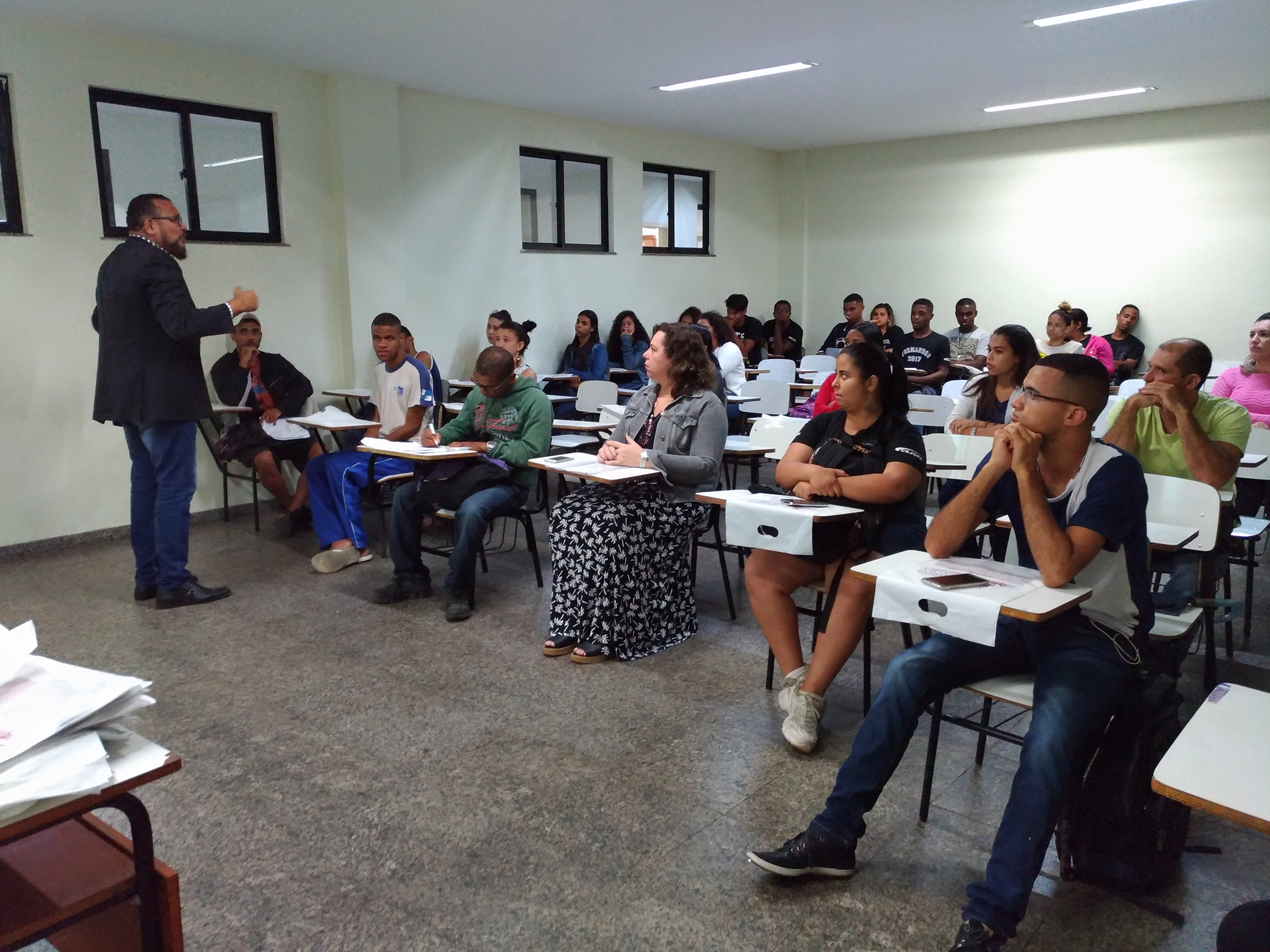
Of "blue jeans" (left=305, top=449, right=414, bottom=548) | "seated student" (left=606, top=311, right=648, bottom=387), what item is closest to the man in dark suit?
"blue jeans" (left=305, top=449, right=414, bottom=548)

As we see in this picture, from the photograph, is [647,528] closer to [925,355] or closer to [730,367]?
[730,367]

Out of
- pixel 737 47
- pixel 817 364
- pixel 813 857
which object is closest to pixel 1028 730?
pixel 813 857

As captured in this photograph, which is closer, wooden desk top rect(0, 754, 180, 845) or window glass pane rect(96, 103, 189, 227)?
wooden desk top rect(0, 754, 180, 845)

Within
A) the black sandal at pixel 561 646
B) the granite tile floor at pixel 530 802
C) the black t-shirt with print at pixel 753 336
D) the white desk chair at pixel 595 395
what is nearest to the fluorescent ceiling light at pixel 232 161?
the white desk chair at pixel 595 395

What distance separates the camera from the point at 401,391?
16.5 feet

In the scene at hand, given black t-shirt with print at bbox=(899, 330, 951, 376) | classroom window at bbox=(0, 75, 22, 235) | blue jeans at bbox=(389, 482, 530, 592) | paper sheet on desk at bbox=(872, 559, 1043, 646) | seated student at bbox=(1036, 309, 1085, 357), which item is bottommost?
blue jeans at bbox=(389, 482, 530, 592)

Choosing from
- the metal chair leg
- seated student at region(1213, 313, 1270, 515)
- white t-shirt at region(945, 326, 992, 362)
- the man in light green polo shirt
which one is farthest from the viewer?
white t-shirt at region(945, 326, 992, 362)

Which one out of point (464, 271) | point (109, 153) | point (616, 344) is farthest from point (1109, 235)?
point (109, 153)

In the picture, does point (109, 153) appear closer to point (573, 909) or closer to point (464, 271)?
point (464, 271)

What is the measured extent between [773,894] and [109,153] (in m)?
5.59

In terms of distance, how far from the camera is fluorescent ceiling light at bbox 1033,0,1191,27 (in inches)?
197

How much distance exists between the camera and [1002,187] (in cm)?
918

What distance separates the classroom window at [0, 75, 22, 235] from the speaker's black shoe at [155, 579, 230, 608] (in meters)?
2.35

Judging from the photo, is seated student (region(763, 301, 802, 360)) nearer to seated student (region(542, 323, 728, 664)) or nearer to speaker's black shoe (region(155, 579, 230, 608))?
seated student (region(542, 323, 728, 664))
